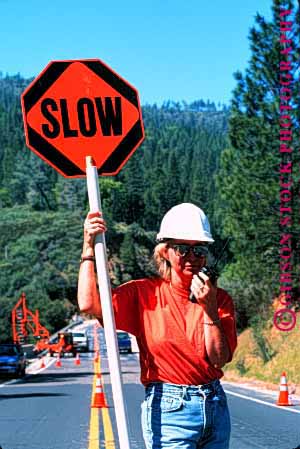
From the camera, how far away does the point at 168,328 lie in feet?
15.1

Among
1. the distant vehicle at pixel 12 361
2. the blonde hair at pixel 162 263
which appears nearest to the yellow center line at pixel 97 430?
the blonde hair at pixel 162 263

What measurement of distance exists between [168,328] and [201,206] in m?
137

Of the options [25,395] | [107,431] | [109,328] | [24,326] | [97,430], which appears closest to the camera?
[109,328]

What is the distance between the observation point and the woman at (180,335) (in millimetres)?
4496

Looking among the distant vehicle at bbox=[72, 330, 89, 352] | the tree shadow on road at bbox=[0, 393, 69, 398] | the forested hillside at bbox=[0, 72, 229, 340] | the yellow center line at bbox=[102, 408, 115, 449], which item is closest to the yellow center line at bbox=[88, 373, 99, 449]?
the yellow center line at bbox=[102, 408, 115, 449]

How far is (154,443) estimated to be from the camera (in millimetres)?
4531

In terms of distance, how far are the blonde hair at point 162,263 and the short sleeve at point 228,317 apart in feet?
0.82

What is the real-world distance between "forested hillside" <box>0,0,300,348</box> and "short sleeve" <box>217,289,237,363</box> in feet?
0.70

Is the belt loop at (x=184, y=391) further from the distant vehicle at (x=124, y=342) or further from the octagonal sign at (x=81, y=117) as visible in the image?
the distant vehicle at (x=124, y=342)

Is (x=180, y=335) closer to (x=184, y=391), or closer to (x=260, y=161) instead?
(x=184, y=391)

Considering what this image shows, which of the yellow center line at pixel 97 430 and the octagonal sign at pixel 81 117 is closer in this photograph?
the octagonal sign at pixel 81 117

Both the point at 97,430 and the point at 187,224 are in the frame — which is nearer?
the point at 187,224

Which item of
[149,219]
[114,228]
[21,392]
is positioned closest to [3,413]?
[21,392]

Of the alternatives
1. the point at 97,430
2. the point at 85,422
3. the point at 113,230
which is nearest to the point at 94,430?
the point at 97,430
